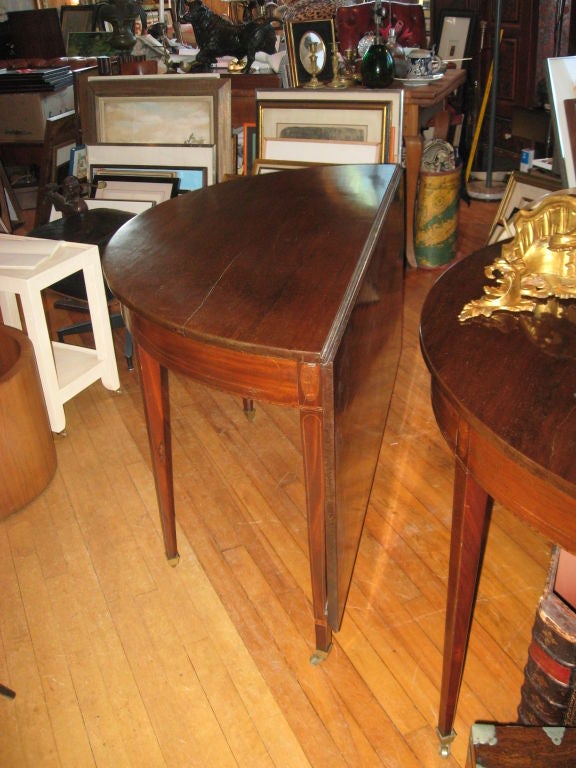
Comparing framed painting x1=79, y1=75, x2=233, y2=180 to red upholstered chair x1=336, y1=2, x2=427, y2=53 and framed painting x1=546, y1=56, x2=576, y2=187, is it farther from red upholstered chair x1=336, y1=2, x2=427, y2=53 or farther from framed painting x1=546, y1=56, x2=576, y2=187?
→ framed painting x1=546, y1=56, x2=576, y2=187

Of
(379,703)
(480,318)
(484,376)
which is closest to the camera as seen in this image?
(484,376)

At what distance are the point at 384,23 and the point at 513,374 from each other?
327cm

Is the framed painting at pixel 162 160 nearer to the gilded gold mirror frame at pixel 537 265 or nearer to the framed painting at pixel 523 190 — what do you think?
the framed painting at pixel 523 190

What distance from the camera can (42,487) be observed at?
6.61 ft

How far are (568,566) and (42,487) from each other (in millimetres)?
1443

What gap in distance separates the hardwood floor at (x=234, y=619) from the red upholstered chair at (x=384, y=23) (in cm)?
229

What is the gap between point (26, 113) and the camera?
447 centimetres

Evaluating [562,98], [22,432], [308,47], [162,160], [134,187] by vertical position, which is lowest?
[22,432]

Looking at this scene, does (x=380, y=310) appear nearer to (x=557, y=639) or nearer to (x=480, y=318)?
(x=480, y=318)

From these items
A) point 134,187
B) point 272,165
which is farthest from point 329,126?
point 134,187

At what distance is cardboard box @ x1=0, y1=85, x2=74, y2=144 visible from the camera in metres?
4.42

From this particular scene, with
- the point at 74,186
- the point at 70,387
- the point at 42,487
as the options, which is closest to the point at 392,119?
the point at 74,186

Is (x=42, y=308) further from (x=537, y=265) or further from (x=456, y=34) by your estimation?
(x=456, y=34)

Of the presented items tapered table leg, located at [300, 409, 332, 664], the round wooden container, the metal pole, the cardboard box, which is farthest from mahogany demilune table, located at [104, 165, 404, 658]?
the cardboard box
